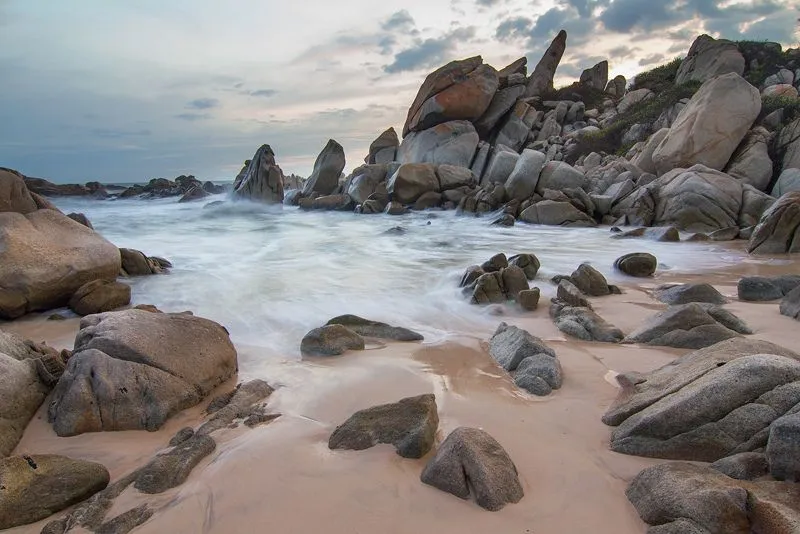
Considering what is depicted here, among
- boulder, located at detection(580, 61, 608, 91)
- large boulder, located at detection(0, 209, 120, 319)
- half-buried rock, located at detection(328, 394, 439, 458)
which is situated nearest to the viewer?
half-buried rock, located at detection(328, 394, 439, 458)

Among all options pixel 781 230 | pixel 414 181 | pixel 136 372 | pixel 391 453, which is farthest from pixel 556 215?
pixel 136 372

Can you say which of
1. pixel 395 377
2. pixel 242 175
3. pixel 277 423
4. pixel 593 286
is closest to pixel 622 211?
pixel 593 286

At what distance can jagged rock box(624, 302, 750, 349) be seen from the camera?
15.6ft

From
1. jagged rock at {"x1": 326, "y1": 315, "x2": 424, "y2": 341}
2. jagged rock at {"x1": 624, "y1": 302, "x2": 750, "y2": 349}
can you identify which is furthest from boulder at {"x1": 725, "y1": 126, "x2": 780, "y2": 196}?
jagged rock at {"x1": 326, "y1": 315, "x2": 424, "y2": 341}

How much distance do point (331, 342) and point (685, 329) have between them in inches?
143

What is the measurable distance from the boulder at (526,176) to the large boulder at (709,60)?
12974 mm

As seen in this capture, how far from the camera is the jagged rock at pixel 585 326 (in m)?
5.29

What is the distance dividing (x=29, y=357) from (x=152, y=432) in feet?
4.94

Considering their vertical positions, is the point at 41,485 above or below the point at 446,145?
below

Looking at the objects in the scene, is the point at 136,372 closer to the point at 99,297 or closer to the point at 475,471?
the point at 475,471

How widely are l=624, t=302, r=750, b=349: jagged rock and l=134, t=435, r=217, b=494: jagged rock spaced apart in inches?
163

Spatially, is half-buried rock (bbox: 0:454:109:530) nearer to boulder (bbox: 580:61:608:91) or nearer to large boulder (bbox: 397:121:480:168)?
large boulder (bbox: 397:121:480:168)

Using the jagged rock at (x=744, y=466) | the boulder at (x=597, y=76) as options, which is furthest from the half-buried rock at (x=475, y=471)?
the boulder at (x=597, y=76)

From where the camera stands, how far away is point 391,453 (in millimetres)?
3215
